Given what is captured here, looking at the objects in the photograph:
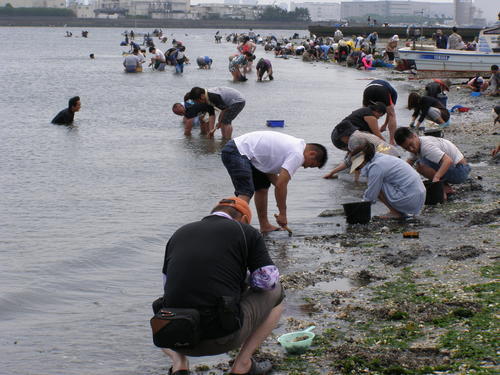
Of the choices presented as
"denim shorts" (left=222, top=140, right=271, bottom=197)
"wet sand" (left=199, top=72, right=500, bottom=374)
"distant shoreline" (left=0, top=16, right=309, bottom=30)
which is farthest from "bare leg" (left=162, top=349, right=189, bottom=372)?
"distant shoreline" (left=0, top=16, right=309, bottom=30)

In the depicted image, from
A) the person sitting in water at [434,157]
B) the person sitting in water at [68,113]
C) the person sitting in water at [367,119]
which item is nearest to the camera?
the person sitting in water at [434,157]

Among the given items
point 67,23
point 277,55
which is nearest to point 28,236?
point 277,55

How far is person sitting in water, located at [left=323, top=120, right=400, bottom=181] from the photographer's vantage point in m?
10.2

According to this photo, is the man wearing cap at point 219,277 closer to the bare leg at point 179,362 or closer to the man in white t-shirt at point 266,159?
the bare leg at point 179,362

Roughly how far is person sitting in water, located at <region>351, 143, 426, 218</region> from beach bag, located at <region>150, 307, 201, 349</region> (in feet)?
15.4

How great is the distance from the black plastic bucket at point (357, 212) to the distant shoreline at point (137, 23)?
169 metres

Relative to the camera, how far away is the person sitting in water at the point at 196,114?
16.2 metres

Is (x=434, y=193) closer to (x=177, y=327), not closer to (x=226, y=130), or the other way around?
(x=177, y=327)

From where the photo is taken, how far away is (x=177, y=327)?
4328 millimetres

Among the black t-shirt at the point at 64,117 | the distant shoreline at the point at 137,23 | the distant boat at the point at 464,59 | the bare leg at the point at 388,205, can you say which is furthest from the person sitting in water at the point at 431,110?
the distant shoreline at the point at 137,23

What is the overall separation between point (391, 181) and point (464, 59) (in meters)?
22.9

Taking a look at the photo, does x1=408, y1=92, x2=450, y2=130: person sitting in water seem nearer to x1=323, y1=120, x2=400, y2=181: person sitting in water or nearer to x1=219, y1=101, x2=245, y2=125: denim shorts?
x1=219, y1=101, x2=245, y2=125: denim shorts

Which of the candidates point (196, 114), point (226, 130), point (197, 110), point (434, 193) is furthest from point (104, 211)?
A: point (196, 114)

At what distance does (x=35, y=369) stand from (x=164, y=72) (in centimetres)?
3351
